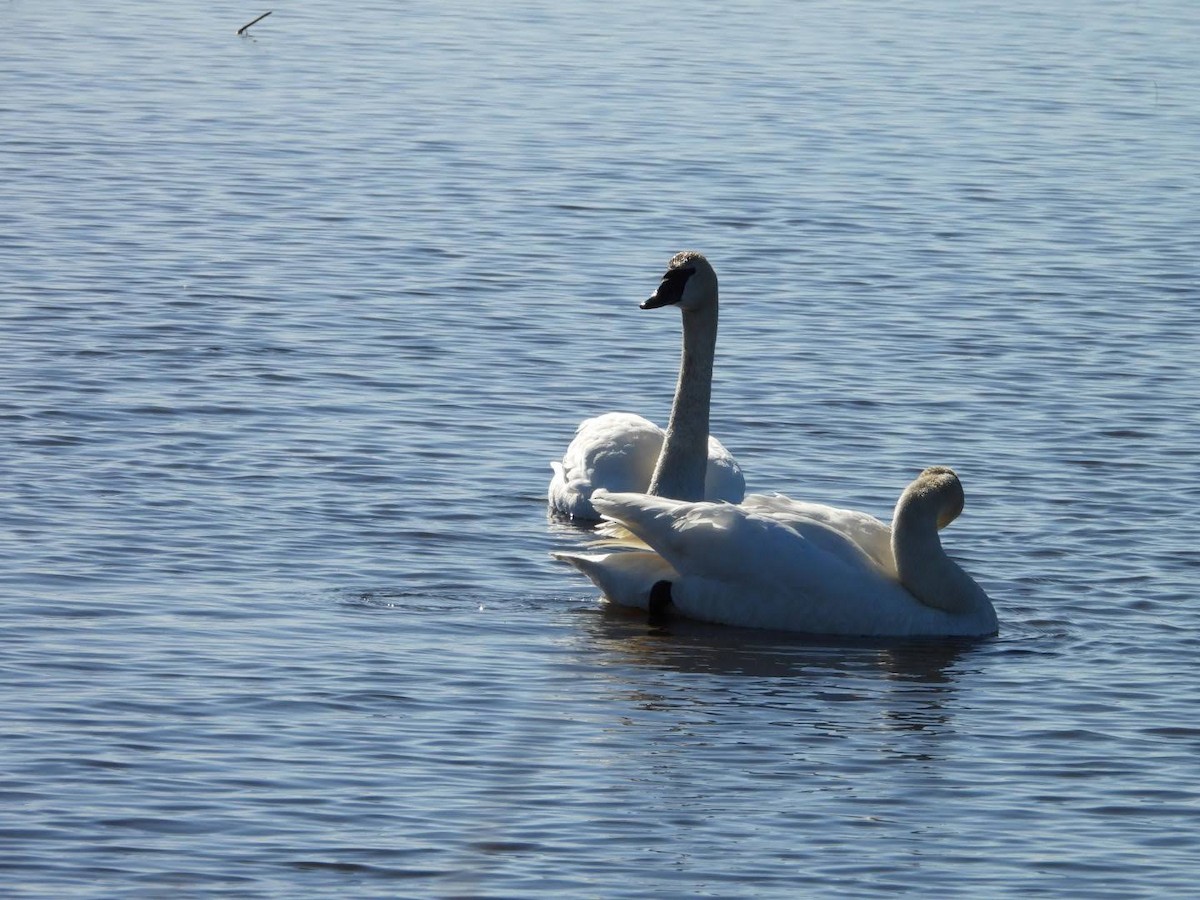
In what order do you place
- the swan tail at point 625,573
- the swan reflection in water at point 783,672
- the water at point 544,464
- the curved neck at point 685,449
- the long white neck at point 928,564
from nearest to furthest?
1. the water at point 544,464
2. the swan reflection in water at point 783,672
3. the long white neck at point 928,564
4. the swan tail at point 625,573
5. the curved neck at point 685,449

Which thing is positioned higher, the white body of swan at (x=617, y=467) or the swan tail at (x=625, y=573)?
the white body of swan at (x=617, y=467)

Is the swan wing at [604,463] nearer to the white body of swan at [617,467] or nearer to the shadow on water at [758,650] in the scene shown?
the white body of swan at [617,467]

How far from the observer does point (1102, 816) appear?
8.55m

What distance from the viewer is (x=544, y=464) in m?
13.2

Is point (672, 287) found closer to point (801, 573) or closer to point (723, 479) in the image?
point (723, 479)

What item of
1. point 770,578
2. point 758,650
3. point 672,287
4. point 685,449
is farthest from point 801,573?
point 672,287

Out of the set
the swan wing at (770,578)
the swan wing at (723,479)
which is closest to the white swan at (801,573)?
the swan wing at (770,578)

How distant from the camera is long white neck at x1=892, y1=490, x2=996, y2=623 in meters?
10.6

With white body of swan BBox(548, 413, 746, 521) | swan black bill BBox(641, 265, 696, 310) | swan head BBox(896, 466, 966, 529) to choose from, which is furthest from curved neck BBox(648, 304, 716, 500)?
swan head BBox(896, 466, 966, 529)

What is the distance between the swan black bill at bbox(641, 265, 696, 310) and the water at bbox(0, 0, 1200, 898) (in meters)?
1.16

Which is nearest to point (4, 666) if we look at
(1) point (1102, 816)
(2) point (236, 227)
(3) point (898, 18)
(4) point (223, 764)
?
(4) point (223, 764)

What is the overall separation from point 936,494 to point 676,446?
1.57 m

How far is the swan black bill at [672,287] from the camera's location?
12211 mm

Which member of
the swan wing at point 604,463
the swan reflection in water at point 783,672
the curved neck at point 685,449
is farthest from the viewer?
the swan wing at point 604,463
